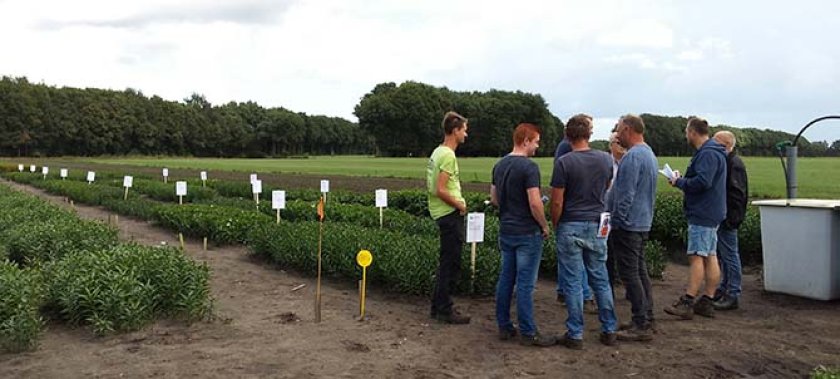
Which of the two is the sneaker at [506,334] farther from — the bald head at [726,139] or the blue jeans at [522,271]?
the bald head at [726,139]

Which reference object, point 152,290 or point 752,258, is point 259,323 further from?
point 752,258

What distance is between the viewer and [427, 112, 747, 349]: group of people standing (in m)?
6.04

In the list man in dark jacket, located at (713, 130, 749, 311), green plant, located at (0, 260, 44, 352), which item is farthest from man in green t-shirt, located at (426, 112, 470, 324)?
green plant, located at (0, 260, 44, 352)

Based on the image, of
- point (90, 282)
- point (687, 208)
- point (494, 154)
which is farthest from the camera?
point (494, 154)

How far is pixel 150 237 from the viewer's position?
46.6ft

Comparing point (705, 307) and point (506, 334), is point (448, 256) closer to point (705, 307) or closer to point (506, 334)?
point (506, 334)

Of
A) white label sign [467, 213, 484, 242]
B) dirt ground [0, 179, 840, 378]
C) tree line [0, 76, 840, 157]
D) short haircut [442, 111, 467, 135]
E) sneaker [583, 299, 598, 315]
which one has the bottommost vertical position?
dirt ground [0, 179, 840, 378]

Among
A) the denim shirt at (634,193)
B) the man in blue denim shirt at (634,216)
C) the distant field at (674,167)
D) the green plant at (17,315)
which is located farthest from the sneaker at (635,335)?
the distant field at (674,167)

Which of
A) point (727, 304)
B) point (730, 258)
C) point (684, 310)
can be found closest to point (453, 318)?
point (684, 310)

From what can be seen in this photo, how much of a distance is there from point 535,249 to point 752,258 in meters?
6.55

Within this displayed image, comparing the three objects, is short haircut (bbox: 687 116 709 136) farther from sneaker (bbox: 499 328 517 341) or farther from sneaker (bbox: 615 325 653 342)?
sneaker (bbox: 499 328 517 341)

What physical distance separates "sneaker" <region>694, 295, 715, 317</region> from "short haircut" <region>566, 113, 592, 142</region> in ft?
8.35

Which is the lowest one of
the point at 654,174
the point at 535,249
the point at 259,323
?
the point at 259,323

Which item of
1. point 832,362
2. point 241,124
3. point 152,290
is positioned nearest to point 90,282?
point 152,290
